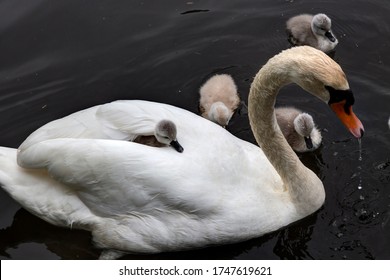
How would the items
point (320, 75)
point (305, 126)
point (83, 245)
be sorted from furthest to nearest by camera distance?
point (305, 126) → point (83, 245) → point (320, 75)

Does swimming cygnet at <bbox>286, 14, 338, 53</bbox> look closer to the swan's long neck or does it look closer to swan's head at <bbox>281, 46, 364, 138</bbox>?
the swan's long neck

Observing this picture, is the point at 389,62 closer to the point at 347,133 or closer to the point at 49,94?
the point at 347,133

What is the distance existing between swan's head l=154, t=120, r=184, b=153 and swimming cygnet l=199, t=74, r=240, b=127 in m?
1.40

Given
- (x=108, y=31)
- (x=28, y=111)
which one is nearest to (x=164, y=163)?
(x=28, y=111)

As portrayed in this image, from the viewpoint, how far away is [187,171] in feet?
17.6

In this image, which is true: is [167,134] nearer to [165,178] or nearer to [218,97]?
[165,178]

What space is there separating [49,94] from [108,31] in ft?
3.76

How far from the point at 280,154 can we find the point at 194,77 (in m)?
2.21

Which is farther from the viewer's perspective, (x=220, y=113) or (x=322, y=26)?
(x=322, y=26)

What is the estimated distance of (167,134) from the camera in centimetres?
534

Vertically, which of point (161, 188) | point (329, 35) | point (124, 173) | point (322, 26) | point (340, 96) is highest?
point (340, 96)

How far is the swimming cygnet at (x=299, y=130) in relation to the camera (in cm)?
655

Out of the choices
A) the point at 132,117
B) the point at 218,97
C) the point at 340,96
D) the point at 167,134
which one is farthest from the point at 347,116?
the point at 218,97

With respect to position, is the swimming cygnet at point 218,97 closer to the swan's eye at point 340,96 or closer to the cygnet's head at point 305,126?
the cygnet's head at point 305,126
